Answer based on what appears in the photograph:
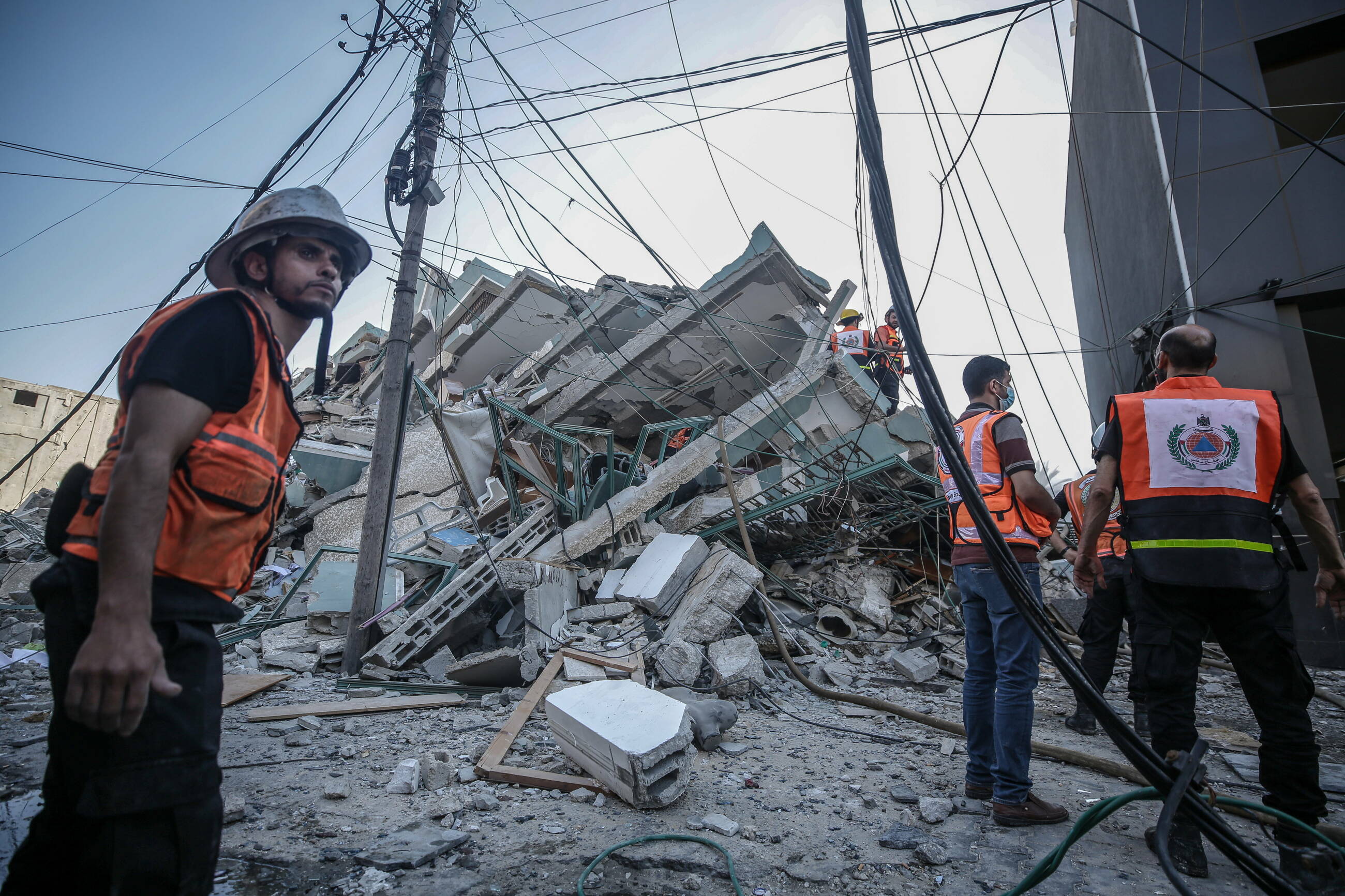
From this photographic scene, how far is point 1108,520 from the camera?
11.7ft

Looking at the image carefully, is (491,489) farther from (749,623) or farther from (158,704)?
(158,704)

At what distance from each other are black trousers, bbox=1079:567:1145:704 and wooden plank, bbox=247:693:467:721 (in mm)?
3925

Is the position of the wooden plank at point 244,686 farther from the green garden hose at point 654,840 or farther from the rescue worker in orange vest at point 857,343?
the rescue worker in orange vest at point 857,343

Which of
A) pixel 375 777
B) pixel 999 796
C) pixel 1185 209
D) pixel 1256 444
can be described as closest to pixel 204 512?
pixel 375 777

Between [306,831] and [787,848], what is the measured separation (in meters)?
1.74

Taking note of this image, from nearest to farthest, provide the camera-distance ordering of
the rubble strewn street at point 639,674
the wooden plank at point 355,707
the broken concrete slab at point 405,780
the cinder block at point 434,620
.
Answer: the rubble strewn street at point 639,674 < the broken concrete slab at point 405,780 < the wooden plank at point 355,707 < the cinder block at point 434,620

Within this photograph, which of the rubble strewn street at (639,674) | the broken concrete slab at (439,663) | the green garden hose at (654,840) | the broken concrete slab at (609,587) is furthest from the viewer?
the broken concrete slab at (609,587)

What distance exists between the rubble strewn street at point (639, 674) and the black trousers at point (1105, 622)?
48 centimetres

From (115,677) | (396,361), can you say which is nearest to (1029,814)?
(115,677)

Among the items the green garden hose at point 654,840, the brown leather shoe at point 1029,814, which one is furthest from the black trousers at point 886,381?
the green garden hose at point 654,840

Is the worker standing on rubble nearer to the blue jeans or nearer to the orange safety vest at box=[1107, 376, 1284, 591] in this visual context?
the blue jeans

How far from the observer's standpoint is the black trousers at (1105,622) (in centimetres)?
357

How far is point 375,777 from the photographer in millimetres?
2971

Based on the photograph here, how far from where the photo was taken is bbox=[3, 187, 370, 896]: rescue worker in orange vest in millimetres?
977
